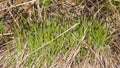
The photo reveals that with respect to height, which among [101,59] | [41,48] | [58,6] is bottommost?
[101,59]

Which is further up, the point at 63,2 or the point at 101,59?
the point at 63,2

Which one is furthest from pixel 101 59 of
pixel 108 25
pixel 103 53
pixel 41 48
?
pixel 41 48

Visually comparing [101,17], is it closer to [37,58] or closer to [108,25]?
[108,25]

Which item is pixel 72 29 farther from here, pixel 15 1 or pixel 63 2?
pixel 15 1

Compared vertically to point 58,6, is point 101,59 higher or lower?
lower

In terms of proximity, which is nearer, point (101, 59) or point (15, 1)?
point (101, 59)

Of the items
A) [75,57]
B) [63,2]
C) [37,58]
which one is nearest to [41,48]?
[37,58]
